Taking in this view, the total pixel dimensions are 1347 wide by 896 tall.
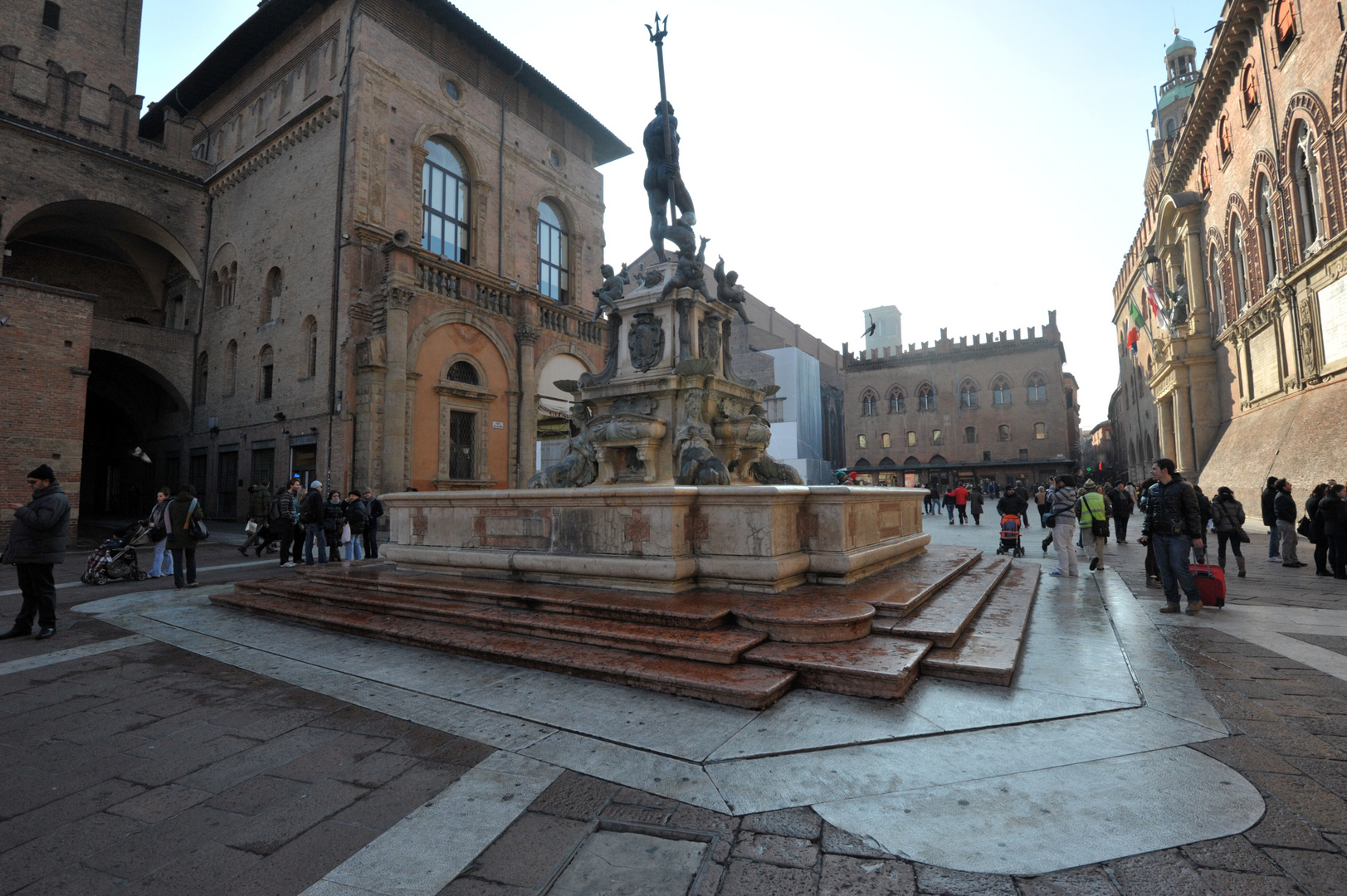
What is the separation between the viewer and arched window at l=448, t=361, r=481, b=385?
18.8 meters

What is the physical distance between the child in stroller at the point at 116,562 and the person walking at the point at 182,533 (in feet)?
5.52

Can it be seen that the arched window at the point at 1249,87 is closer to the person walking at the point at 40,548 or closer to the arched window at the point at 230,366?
the person walking at the point at 40,548

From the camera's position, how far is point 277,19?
19.5 metres

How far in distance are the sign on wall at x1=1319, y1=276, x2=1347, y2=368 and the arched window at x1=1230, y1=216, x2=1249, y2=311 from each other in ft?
19.2

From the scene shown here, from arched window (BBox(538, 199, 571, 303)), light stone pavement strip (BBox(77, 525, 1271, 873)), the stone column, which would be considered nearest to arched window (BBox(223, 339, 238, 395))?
the stone column

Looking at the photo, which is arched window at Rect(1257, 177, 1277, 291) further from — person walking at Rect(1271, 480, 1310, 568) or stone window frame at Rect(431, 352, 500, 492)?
stone window frame at Rect(431, 352, 500, 492)

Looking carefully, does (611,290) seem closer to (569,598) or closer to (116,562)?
(569,598)

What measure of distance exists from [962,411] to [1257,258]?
3140 cm

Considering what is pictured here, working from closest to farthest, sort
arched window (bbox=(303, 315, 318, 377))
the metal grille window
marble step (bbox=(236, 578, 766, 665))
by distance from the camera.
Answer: marble step (bbox=(236, 578, 766, 665)) → arched window (bbox=(303, 315, 318, 377)) → the metal grille window

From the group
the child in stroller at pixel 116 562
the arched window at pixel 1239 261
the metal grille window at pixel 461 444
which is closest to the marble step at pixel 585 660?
the child in stroller at pixel 116 562

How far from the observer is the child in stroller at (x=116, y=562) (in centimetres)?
932

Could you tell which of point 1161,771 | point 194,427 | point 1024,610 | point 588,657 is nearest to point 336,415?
point 194,427

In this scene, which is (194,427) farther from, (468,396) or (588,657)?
(588,657)

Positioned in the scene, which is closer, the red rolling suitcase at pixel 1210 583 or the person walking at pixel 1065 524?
the red rolling suitcase at pixel 1210 583
